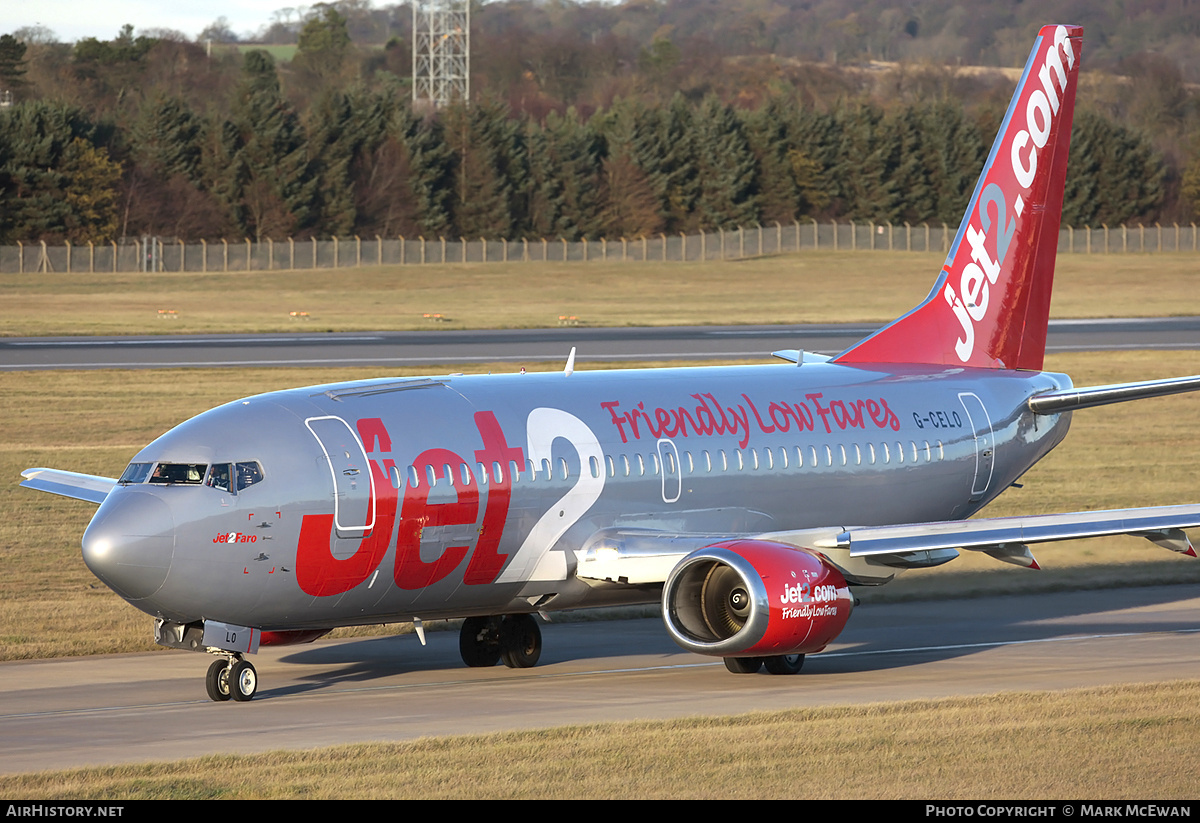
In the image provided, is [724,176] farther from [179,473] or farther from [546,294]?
[179,473]

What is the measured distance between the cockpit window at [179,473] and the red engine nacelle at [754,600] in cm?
621

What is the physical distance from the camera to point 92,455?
46.4m

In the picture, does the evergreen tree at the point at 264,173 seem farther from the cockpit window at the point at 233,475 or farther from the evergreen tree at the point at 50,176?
the cockpit window at the point at 233,475

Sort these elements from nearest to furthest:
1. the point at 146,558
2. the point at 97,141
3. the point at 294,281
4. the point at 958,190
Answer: the point at 146,558
the point at 294,281
the point at 97,141
the point at 958,190

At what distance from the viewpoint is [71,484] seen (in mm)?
26391

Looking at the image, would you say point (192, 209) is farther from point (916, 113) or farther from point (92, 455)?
point (92, 455)

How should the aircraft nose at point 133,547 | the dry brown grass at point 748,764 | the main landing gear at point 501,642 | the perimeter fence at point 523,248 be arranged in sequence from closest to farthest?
the dry brown grass at point 748,764 < the aircraft nose at point 133,547 < the main landing gear at point 501,642 < the perimeter fence at point 523,248

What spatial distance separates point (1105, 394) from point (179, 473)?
1621cm

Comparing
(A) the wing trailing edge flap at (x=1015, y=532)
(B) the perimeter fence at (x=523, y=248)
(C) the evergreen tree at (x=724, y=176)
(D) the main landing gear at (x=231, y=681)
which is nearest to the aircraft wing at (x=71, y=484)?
(D) the main landing gear at (x=231, y=681)

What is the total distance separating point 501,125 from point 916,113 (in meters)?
44.1

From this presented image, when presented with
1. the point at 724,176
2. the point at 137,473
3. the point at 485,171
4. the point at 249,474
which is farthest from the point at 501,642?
the point at 724,176

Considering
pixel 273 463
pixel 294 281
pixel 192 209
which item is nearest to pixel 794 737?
pixel 273 463

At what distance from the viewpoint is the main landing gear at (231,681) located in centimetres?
2222

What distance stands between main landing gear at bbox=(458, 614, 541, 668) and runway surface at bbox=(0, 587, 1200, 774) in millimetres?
225
